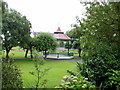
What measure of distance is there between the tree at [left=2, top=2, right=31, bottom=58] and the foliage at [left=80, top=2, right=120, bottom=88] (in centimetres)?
277

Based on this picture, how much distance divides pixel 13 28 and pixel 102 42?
3163 mm

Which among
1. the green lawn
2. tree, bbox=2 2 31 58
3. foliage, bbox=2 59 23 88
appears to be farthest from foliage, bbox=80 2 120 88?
tree, bbox=2 2 31 58

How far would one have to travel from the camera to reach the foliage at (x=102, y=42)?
1.41 m

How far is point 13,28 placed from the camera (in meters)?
3.76

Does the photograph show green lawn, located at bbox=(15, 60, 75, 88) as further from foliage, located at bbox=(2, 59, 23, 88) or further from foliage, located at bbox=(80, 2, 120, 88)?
foliage, located at bbox=(80, 2, 120, 88)

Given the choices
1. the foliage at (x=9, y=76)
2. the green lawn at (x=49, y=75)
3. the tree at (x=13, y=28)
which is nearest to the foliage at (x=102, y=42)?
the green lawn at (x=49, y=75)

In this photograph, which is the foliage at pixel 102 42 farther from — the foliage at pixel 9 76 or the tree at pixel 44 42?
the tree at pixel 44 42

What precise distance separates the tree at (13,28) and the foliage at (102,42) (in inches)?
109

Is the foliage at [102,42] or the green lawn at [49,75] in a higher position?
the foliage at [102,42]

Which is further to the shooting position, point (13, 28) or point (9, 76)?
point (13, 28)

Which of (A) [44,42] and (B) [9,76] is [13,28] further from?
(B) [9,76]

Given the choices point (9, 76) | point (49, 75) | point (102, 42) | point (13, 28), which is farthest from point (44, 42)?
point (9, 76)

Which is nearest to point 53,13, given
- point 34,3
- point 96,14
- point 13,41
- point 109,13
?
point 34,3

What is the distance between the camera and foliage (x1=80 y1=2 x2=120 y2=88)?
1.41 metres
